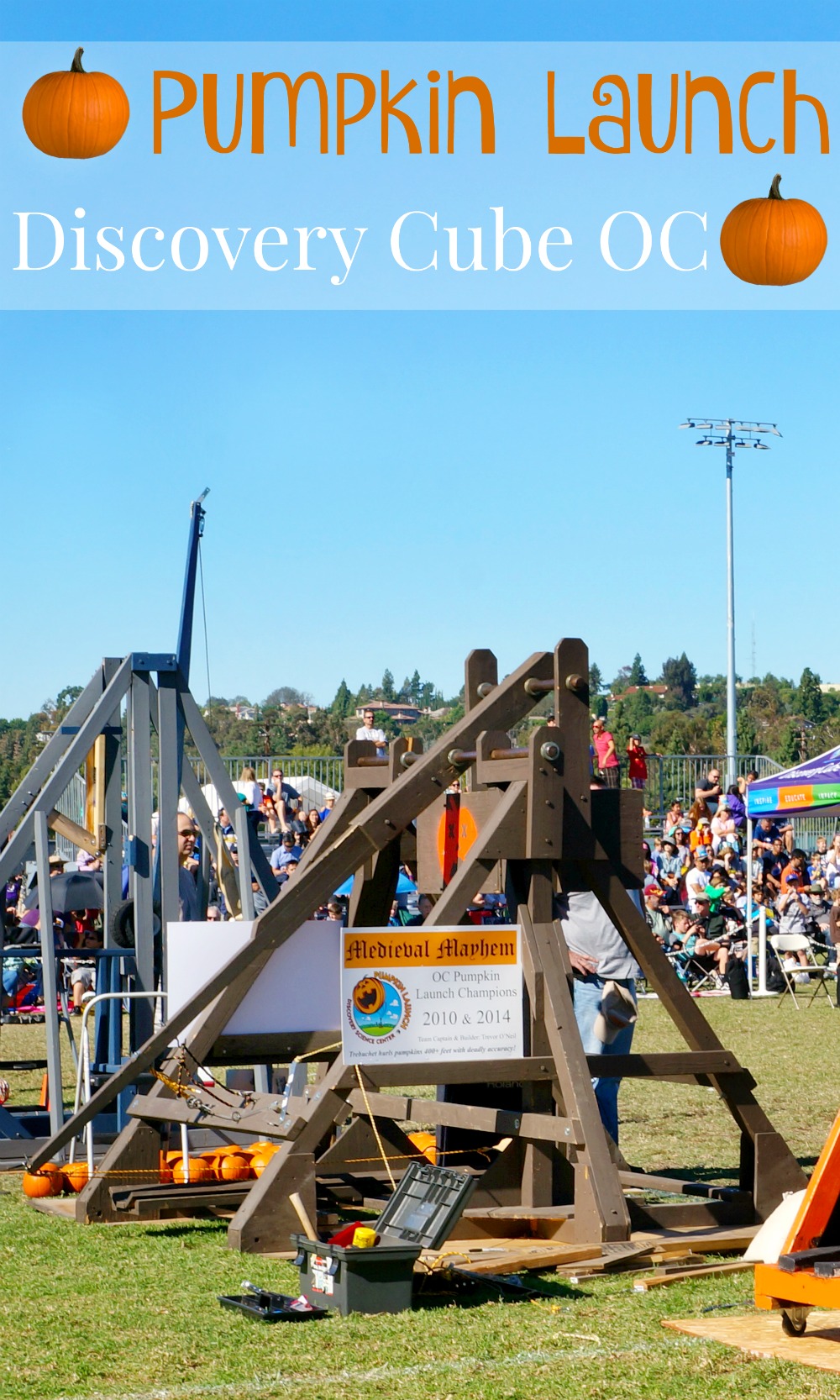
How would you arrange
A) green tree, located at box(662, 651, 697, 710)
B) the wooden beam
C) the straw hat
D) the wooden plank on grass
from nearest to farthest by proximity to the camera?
1. the wooden plank on grass
2. the wooden beam
3. the straw hat
4. green tree, located at box(662, 651, 697, 710)

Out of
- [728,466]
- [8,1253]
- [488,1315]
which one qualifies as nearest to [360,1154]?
[8,1253]

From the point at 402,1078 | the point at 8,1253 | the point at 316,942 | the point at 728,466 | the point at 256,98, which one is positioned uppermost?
the point at 728,466

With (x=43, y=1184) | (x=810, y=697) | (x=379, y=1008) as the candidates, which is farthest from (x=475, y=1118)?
(x=810, y=697)

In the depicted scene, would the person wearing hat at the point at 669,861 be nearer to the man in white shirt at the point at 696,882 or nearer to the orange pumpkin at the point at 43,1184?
the man in white shirt at the point at 696,882

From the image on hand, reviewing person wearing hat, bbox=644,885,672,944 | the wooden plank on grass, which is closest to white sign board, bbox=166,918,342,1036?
the wooden plank on grass

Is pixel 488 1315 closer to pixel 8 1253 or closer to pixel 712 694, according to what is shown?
pixel 8 1253

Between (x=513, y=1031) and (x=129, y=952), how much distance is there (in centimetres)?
357

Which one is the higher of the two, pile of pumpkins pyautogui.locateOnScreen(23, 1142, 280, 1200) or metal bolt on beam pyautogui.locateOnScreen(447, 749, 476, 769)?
metal bolt on beam pyautogui.locateOnScreen(447, 749, 476, 769)

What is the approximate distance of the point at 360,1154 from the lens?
859cm

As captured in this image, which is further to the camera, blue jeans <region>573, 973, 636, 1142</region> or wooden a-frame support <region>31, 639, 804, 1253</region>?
blue jeans <region>573, 973, 636, 1142</region>

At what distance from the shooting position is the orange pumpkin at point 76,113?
1201 cm

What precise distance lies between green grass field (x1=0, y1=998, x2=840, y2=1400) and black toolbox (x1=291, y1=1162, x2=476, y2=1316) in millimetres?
109

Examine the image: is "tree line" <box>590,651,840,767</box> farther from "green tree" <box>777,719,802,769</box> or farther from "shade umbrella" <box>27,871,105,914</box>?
"shade umbrella" <box>27,871,105,914</box>

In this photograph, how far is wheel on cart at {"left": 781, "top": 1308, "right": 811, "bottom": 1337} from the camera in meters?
5.72
